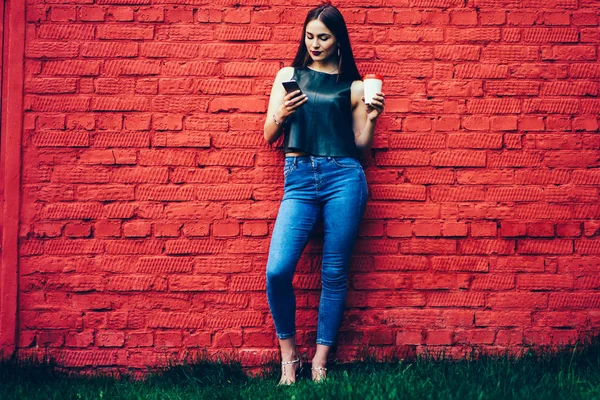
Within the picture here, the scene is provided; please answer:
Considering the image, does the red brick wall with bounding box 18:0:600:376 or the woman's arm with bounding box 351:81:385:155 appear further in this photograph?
the red brick wall with bounding box 18:0:600:376

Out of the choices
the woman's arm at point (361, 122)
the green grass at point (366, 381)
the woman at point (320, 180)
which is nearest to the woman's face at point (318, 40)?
the woman at point (320, 180)

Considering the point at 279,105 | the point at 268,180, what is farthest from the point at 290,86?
the point at 268,180

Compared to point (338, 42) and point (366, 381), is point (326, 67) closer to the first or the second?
point (338, 42)

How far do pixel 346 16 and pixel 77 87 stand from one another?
1682 millimetres

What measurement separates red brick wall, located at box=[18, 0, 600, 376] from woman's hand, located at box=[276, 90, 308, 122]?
0.35 m

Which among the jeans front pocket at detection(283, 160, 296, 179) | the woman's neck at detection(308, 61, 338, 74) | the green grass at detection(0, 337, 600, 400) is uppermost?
the woman's neck at detection(308, 61, 338, 74)

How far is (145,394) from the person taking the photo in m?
2.65

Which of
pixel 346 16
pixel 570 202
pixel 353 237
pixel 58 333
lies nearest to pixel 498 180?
pixel 570 202

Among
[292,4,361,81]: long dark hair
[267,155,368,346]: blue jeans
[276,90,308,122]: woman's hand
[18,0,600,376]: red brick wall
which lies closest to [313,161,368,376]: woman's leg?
[267,155,368,346]: blue jeans

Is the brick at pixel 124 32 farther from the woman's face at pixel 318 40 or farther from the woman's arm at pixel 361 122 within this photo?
the woman's arm at pixel 361 122

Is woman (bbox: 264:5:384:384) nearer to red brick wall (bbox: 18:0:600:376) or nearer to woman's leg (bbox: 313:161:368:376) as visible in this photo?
woman's leg (bbox: 313:161:368:376)

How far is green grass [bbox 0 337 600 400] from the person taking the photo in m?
2.41

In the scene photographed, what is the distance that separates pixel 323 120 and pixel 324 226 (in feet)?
1.94

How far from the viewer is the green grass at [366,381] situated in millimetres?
2412
